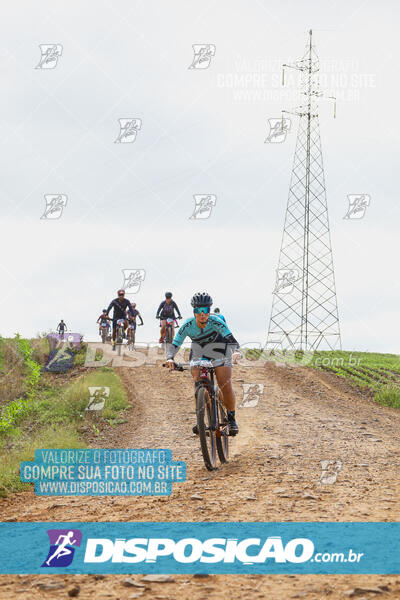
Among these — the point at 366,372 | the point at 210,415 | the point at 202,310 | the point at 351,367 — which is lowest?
the point at 210,415

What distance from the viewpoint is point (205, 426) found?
8609 millimetres

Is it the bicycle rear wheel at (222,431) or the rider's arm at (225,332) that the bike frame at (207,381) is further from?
the rider's arm at (225,332)

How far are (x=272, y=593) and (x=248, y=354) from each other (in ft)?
70.7

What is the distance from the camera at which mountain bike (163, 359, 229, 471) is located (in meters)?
8.49

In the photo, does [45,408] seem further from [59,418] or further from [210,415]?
[210,415]

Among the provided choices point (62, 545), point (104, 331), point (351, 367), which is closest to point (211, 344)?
point (62, 545)

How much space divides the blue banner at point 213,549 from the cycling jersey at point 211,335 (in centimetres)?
353

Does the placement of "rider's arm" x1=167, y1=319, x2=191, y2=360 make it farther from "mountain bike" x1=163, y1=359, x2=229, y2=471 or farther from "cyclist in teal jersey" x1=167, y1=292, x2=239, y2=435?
"mountain bike" x1=163, y1=359, x2=229, y2=471

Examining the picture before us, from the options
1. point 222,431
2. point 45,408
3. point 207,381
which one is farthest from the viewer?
point 45,408

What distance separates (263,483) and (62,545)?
3.00m

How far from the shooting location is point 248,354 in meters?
25.8

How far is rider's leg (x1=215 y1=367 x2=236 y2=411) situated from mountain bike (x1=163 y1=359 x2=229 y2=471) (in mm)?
86

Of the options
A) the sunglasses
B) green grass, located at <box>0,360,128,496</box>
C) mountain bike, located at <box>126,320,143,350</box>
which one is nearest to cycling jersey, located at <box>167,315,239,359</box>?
the sunglasses

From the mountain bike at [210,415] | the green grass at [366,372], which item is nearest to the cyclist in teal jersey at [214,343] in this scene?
the mountain bike at [210,415]
